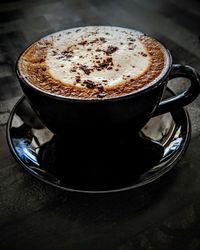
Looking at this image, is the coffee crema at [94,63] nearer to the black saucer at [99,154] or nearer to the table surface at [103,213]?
the black saucer at [99,154]

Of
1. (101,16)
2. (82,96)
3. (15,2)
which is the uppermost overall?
(82,96)

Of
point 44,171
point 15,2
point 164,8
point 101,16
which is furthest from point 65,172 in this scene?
point 15,2

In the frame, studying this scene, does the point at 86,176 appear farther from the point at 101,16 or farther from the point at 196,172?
the point at 101,16

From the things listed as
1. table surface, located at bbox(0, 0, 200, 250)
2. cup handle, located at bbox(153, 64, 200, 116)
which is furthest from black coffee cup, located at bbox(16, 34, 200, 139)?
table surface, located at bbox(0, 0, 200, 250)

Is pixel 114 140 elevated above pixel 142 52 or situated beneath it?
situated beneath

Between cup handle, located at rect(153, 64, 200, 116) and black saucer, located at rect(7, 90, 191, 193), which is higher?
cup handle, located at rect(153, 64, 200, 116)

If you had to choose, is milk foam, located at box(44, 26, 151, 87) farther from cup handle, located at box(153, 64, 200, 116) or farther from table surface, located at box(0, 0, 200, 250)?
table surface, located at box(0, 0, 200, 250)

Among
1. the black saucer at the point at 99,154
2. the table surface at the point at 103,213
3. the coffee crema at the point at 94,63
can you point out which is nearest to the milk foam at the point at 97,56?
the coffee crema at the point at 94,63
